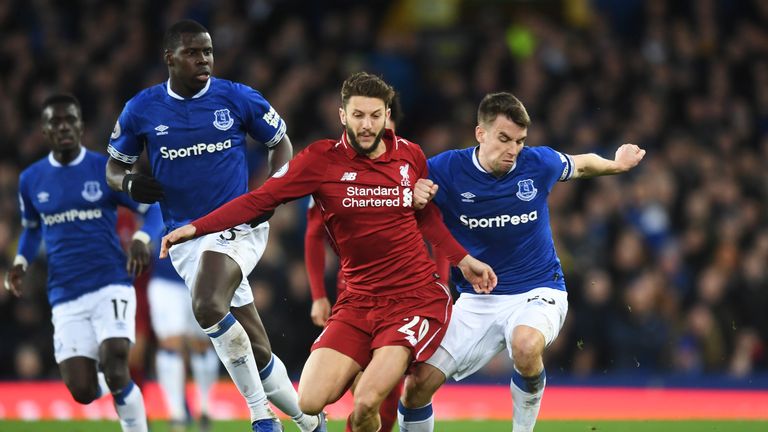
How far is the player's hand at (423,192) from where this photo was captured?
732 cm

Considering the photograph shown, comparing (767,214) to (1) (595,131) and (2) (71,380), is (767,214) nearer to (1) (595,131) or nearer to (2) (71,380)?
(1) (595,131)

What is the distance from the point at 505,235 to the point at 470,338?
68cm

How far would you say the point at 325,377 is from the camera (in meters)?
7.26

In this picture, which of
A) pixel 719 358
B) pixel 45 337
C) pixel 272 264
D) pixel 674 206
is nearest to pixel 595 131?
pixel 674 206

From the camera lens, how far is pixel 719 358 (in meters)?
13.2

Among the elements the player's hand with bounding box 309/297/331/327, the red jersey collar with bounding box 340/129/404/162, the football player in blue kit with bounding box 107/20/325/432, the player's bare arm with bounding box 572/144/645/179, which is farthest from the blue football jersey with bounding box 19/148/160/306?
the player's bare arm with bounding box 572/144/645/179

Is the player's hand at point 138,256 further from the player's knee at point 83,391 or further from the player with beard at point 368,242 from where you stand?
the player with beard at point 368,242

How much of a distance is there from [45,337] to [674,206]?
23.5 ft

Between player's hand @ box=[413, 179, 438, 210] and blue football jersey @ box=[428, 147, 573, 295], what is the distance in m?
0.37

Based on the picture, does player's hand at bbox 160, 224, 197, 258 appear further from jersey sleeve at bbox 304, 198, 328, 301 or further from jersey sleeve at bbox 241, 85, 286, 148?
jersey sleeve at bbox 304, 198, 328, 301

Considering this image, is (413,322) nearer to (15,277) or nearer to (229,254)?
(229,254)

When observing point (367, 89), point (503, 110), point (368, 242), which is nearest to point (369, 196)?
point (368, 242)

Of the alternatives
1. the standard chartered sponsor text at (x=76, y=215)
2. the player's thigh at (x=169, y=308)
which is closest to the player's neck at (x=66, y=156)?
the standard chartered sponsor text at (x=76, y=215)

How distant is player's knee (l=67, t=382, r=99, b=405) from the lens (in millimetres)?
8438
